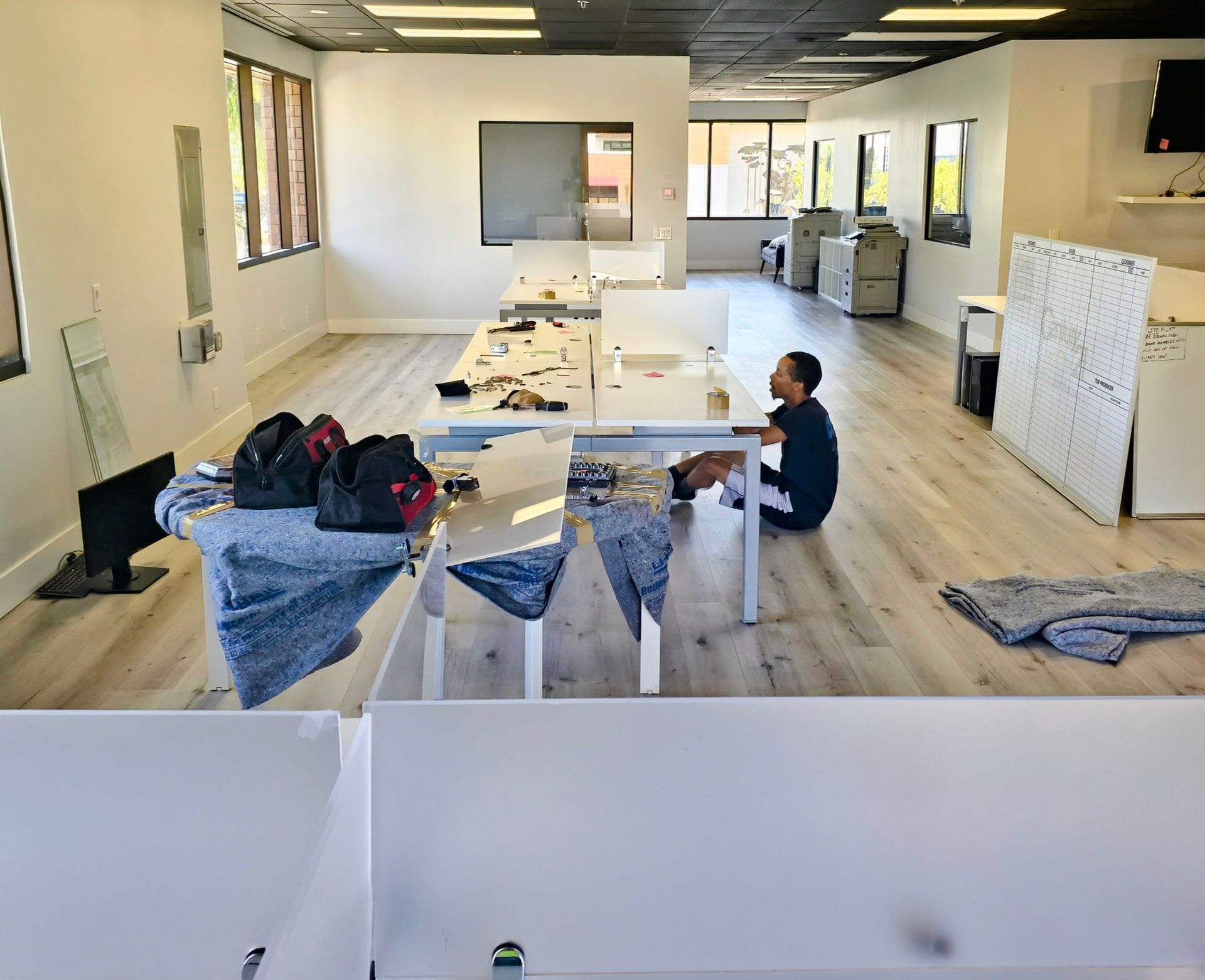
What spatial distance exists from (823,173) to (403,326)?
25.5 ft

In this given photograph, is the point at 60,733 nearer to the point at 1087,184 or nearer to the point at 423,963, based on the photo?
the point at 423,963

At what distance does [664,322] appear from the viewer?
5.17 meters

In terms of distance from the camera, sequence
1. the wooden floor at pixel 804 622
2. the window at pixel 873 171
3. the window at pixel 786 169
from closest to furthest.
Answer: the wooden floor at pixel 804 622, the window at pixel 873 171, the window at pixel 786 169

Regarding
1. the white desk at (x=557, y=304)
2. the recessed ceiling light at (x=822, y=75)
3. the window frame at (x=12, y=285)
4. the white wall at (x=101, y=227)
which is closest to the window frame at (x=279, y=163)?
the white wall at (x=101, y=227)

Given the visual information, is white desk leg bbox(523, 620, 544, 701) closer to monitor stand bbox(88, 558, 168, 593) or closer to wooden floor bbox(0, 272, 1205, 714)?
wooden floor bbox(0, 272, 1205, 714)

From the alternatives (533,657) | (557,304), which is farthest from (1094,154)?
(533,657)

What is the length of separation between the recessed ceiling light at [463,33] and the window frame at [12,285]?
5.40 metres

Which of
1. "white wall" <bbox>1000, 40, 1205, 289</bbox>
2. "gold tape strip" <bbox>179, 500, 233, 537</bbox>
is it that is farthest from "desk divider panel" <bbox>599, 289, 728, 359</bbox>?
"white wall" <bbox>1000, 40, 1205, 289</bbox>

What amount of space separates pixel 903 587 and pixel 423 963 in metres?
3.25

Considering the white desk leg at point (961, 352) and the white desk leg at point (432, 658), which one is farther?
the white desk leg at point (961, 352)

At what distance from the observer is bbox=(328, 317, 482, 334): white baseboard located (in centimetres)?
1110

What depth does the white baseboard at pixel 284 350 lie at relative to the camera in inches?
342

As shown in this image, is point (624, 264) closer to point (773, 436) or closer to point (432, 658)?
point (773, 436)

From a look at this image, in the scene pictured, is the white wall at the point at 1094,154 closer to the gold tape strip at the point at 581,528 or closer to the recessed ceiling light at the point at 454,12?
the recessed ceiling light at the point at 454,12
